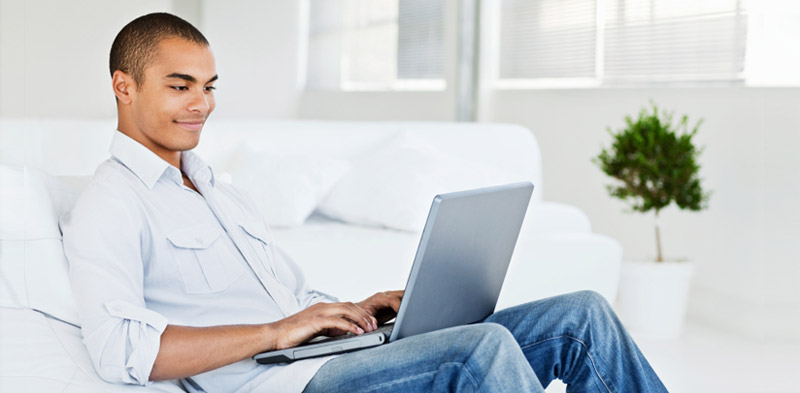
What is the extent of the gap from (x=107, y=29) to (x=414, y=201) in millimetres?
1548

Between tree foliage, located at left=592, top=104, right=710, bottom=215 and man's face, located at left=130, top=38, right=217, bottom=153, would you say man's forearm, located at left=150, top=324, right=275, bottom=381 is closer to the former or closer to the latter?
man's face, located at left=130, top=38, right=217, bottom=153

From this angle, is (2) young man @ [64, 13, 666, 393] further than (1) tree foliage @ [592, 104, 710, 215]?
No

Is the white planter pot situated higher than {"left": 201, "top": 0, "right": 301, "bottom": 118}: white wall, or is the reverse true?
{"left": 201, "top": 0, "right": 301, "bottom": 118}: white wall

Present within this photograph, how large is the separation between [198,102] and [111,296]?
38 centimetres

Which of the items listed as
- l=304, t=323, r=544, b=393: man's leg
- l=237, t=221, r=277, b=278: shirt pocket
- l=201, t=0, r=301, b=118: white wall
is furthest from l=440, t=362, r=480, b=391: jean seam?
l=201, t=0, r=301, b=118: white wall

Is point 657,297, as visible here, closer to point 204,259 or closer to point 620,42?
point 620,42

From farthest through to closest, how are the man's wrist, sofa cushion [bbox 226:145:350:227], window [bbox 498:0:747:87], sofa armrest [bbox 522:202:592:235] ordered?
1. window [bbox 498:0:747:87]
2. sofa armrest [bbox 522:202:592:235]
3. sofa cushion [bbox 226:145:350:227]
4. the man's wrist

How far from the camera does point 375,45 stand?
6.18m

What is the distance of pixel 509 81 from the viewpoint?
496 centimetres

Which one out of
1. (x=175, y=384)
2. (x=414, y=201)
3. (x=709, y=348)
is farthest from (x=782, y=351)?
(x=175, y=384)

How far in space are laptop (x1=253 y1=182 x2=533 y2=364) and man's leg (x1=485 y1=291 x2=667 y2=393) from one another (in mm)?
100

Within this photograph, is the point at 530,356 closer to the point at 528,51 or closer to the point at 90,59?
the point at 90,59

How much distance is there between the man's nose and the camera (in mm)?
1457

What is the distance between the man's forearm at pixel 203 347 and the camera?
4.12 ft
